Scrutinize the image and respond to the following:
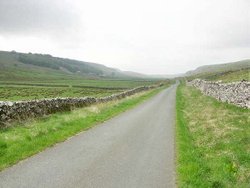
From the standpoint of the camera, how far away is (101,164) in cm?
1356

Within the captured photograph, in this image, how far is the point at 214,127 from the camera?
2264cm

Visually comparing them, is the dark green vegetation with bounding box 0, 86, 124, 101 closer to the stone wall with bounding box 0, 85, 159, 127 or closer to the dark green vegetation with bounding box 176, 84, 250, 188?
the stone wall with bounding box 0, 85, 159, 127

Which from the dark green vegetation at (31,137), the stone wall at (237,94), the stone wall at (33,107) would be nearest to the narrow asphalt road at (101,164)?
the dark green vegetation at (31,137)

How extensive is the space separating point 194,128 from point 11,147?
12476 mm

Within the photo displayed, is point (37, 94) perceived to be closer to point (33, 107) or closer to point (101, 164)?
point (33, 107)

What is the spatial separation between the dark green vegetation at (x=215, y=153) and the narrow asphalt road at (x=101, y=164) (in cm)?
64

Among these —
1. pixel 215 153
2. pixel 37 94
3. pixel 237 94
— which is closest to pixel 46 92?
pixel 37 94

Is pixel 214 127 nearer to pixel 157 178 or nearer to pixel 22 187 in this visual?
pixel 157 178

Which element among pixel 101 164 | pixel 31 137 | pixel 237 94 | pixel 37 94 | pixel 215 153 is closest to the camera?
pixel 101 164

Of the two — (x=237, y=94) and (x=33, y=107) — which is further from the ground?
(x=33, y=107)

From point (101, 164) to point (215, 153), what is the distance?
5364mm

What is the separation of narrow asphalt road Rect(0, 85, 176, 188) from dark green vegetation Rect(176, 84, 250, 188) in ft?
2.08

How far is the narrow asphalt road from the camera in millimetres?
11195

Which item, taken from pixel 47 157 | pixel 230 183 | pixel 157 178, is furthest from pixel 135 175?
pixel 47 157
